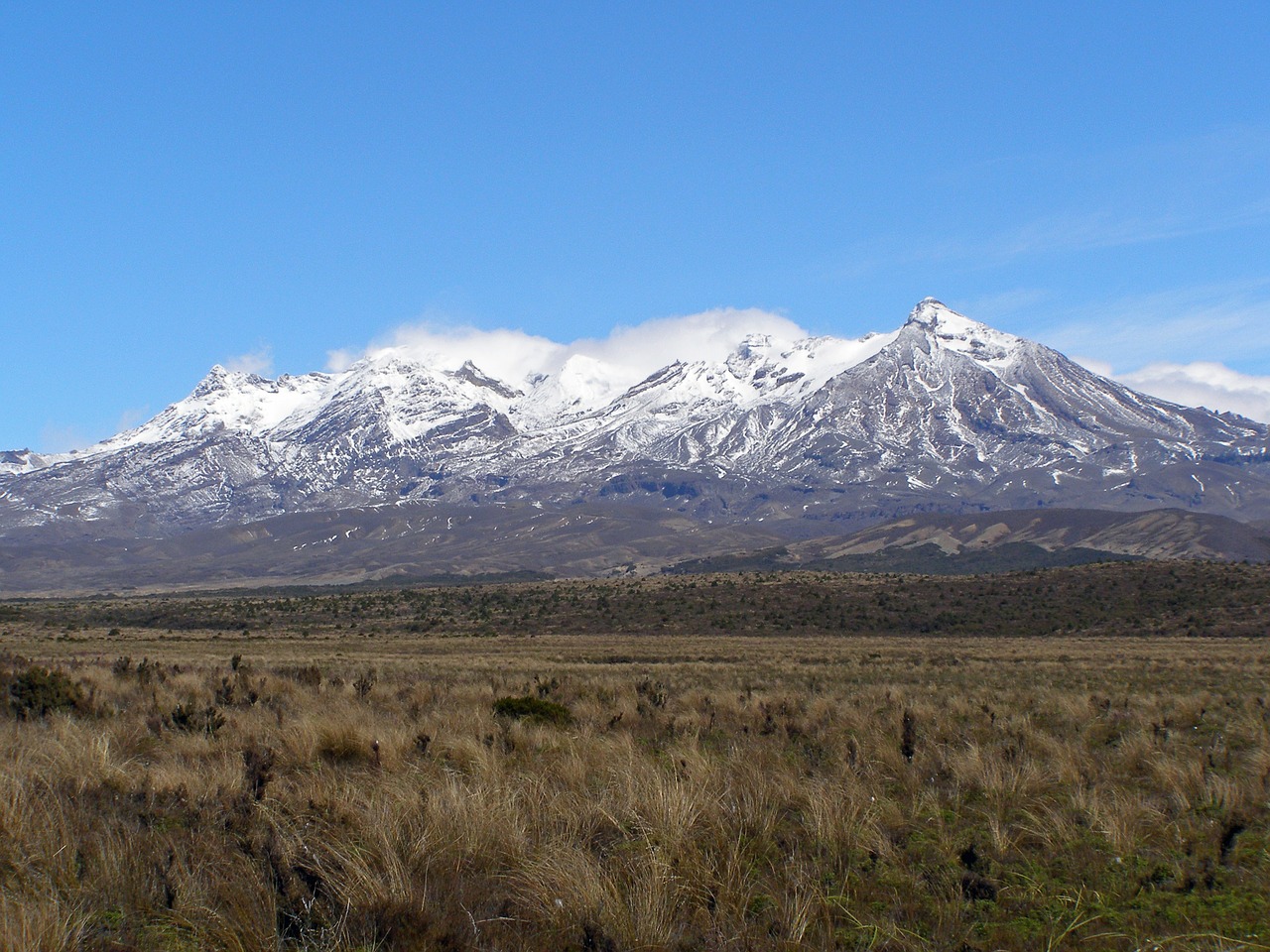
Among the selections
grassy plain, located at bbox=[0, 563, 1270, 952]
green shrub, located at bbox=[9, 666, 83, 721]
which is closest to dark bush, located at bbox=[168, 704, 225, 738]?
grassy plain, located at bbox=[0, 563, 1270, 952]

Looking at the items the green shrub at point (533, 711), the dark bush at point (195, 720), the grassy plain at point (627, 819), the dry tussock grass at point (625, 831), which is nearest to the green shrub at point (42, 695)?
the grassy plain at point (627, 819)

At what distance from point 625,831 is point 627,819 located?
0.78ft

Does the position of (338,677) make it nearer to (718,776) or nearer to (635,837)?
(718,776)

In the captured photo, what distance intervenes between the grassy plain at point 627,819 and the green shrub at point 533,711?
0.31 feet

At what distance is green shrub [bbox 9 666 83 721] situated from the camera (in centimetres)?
1417

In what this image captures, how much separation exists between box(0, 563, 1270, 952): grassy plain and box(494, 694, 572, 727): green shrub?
9cm

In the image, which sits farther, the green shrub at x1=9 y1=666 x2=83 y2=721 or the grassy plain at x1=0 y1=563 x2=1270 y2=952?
the green shrub at x1=9 y1=666 x2=83 y2=721

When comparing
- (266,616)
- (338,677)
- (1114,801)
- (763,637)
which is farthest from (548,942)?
(266,616)

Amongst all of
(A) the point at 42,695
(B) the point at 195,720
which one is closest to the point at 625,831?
(B) the point at 195,720

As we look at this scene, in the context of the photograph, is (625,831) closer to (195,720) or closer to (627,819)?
(627,819)

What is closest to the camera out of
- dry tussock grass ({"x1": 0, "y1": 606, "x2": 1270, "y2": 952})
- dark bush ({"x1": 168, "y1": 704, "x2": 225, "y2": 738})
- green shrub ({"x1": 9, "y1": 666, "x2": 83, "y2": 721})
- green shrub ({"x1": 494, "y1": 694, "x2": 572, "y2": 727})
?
dry tussock grass ({"x1": 0, "y1": 606, "x2": 1270, "y2": 952})

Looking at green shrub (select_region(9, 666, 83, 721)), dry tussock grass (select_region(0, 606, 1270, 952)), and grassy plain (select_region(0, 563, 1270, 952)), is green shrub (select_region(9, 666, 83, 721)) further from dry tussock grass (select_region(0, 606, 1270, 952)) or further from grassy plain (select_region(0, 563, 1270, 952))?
dry tussock grass (select_region(0, 606, 1270, 952))

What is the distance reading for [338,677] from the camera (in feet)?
74.8

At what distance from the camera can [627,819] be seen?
25.5ft
